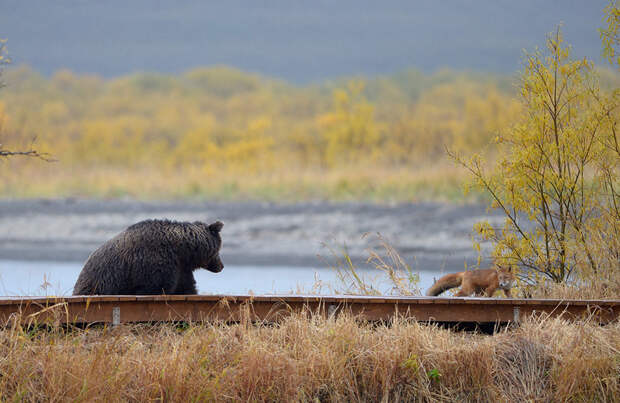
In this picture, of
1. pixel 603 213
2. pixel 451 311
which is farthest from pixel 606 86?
pixel 451 311

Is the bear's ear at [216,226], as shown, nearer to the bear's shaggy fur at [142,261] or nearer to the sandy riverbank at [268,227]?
the bear's shaggy fur at [142,261]

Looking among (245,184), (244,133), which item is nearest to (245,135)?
(244,133)

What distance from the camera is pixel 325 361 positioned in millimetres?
7910

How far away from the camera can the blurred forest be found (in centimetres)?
2945

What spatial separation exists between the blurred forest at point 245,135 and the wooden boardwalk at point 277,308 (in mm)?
11075

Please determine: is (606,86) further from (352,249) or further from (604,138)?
(352,249)

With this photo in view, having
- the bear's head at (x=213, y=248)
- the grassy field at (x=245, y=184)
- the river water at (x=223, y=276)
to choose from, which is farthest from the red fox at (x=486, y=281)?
the grassy field at (x=245, y=184)

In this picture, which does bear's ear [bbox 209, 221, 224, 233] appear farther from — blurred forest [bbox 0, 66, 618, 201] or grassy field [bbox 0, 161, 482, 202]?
grassy field [bbox 0, 161, 482, 202]

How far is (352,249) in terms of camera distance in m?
23.4

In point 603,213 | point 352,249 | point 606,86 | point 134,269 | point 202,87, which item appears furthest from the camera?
point 202,87

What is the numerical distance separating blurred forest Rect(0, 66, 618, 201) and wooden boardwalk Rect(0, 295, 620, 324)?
1107cm

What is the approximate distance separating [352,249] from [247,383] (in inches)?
619

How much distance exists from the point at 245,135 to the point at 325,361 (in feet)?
95.7

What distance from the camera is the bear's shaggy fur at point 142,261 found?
8711 millimetres
